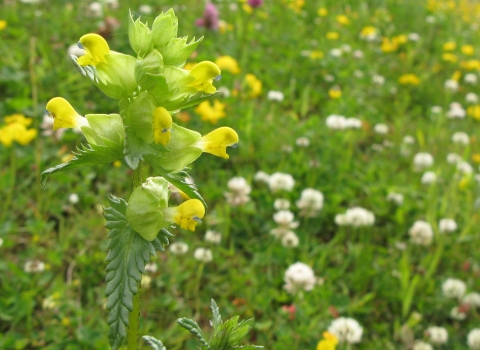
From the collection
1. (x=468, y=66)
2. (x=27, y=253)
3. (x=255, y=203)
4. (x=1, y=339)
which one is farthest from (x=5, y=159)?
(x=468, y=66)

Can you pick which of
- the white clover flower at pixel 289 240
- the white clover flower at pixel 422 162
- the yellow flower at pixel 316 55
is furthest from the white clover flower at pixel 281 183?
the yellow flower at pixel 316 55

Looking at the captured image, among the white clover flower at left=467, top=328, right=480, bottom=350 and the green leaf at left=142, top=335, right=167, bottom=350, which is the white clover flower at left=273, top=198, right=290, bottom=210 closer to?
the white clover flower at left=467, top=328, right=480, bottom=350

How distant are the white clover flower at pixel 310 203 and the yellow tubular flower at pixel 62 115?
1570 millimetres

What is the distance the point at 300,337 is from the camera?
171 cm

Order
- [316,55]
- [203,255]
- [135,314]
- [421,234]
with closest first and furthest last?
[135,314], [203,255], [421,234], [316,55]

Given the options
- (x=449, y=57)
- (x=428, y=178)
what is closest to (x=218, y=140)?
(x=428, y=178)

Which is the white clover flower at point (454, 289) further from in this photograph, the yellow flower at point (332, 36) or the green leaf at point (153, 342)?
the yellow flower at point (332, 36)

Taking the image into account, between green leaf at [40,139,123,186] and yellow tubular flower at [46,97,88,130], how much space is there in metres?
0.09

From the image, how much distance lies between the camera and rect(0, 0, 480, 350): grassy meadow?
1772 millimetres

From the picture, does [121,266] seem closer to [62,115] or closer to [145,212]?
[145,212]

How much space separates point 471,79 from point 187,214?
172 inches

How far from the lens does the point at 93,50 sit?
2.70 feet

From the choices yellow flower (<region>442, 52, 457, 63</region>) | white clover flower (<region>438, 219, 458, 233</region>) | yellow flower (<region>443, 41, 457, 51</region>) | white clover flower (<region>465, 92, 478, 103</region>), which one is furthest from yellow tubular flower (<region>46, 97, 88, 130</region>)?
yellow flower (<region>443, 41, 457, 51</region>)

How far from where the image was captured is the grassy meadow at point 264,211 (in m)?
1.77
